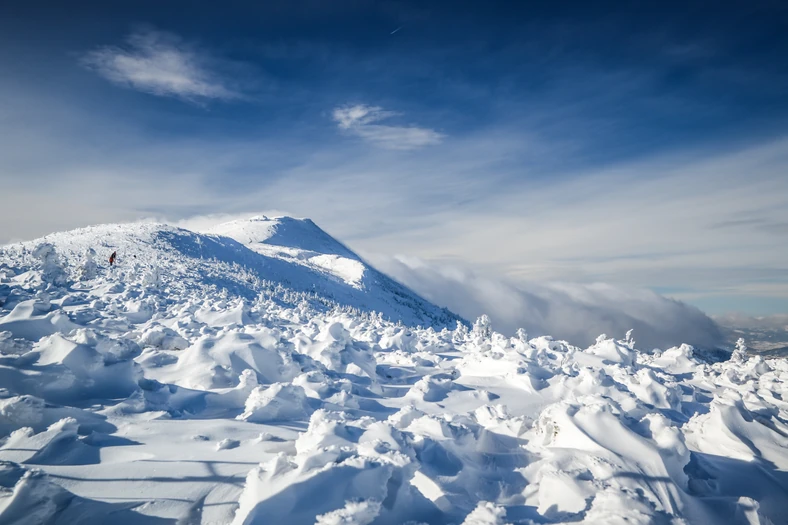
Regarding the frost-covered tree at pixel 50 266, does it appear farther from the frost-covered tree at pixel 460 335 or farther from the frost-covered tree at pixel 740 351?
the frost-covered tree at pixel 740 351

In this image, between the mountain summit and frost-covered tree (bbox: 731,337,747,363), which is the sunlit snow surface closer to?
frost-covered tree (bbox: 731,337,747,363)

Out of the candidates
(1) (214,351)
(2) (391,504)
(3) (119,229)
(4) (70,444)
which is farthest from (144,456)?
(3) (119,229)

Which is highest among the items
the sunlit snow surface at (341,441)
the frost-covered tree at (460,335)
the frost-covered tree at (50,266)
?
the frost-covered tree at (50,266)

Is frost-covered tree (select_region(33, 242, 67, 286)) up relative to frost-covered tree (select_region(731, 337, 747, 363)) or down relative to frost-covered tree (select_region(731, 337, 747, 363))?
up

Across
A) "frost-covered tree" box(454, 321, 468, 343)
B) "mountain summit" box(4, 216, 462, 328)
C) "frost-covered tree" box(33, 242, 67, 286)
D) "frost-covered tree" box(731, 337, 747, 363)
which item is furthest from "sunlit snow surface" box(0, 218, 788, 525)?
"mountain summit" box(4, 216, 462, 328)

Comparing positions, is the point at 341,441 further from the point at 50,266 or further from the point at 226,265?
the point at 226,265

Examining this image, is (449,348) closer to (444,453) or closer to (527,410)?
(527,410)

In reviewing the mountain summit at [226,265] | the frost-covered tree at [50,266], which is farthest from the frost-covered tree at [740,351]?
the mountain summit at [226,265]

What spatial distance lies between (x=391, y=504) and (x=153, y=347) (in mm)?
14091

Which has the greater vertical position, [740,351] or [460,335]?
[740,351]

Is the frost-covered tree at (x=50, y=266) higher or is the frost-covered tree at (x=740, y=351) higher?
the frost-covered tree at (x=50, y=266)

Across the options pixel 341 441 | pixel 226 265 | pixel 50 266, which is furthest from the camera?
pixel 226 265

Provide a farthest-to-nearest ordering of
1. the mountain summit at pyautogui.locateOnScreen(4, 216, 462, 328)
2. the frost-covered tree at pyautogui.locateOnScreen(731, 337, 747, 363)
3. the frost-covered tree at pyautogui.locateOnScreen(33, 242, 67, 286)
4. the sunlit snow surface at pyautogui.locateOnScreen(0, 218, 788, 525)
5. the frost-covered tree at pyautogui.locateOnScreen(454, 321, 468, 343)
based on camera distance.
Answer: the mountain summit at pyautogui.locateOnScreen(4, 216, 462, 328)
the frost-covered tree at pyautogui.locateOnScreen(454, 321, 468, 343)
the frost-covered tree at pyautogui.locateOnScreen(33, 242, 67, 286)
the frost-covered tree at pyautogui.locateOnScreen(731, 337, 747, 363)
the sunlit snow surface at pyautogui.locateOnScreen(0, 218, 788, 525)

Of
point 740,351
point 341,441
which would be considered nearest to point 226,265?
point 740,351
